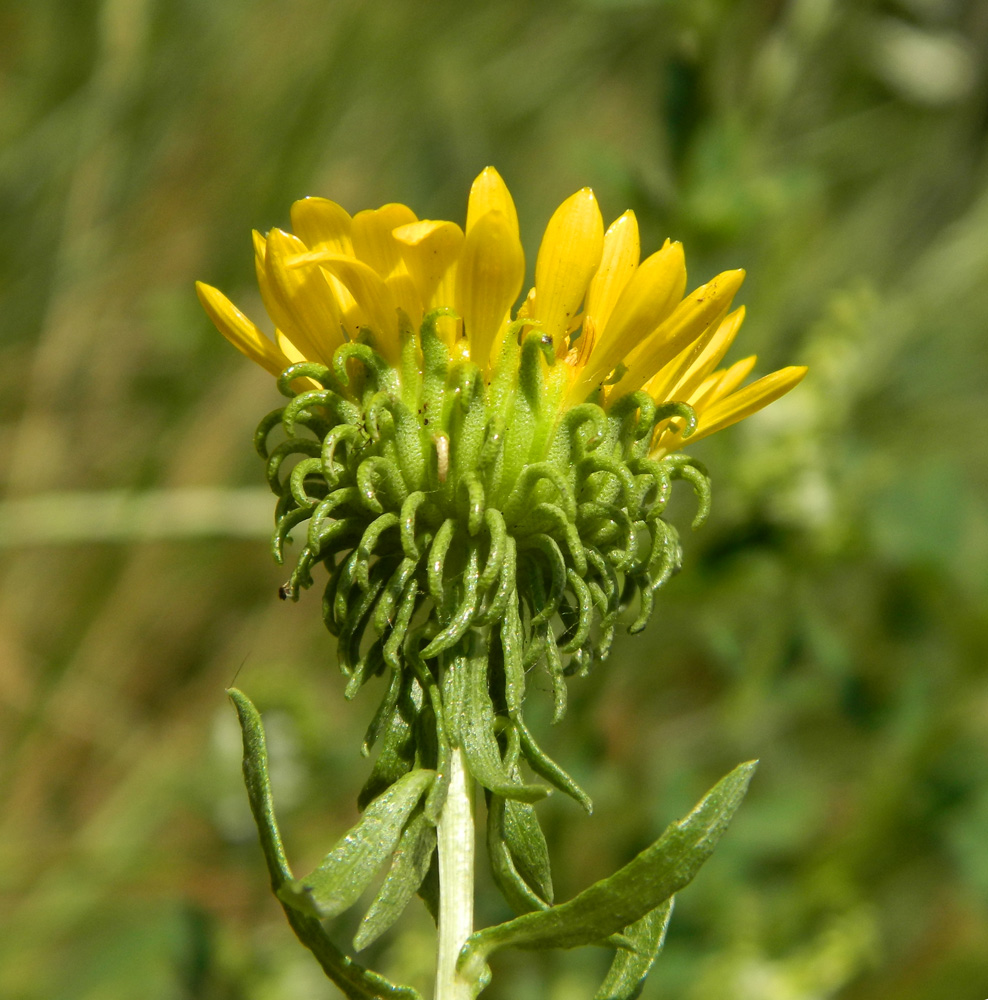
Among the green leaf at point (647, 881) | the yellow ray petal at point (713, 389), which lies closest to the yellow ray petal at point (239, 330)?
the yellow ray petal at point (713, 389)

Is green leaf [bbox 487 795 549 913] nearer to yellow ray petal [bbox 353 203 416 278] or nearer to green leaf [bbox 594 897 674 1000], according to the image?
green leaf [bbox 594 897 674 1000]

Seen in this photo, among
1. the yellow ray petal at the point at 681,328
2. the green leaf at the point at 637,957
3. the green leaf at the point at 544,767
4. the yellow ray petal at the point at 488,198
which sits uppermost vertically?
the yellow ray petal at the point at 488,198

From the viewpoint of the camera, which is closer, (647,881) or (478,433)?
(647,881)

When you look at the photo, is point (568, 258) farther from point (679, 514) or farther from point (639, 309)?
point (679, 514)

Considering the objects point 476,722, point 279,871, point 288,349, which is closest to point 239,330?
point 288,349

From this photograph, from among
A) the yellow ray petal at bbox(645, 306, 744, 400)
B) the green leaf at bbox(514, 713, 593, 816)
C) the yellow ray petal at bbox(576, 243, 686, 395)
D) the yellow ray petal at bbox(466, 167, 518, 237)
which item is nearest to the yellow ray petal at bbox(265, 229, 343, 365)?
the yellow ray petal at bbox(466, 167, 518, 237)

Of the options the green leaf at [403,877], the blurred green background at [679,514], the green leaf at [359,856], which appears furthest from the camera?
the blurred green background at [679,514]

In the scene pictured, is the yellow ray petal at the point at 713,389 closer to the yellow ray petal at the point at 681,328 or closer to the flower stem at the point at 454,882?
the yellow ray petal at the point at 681,328
